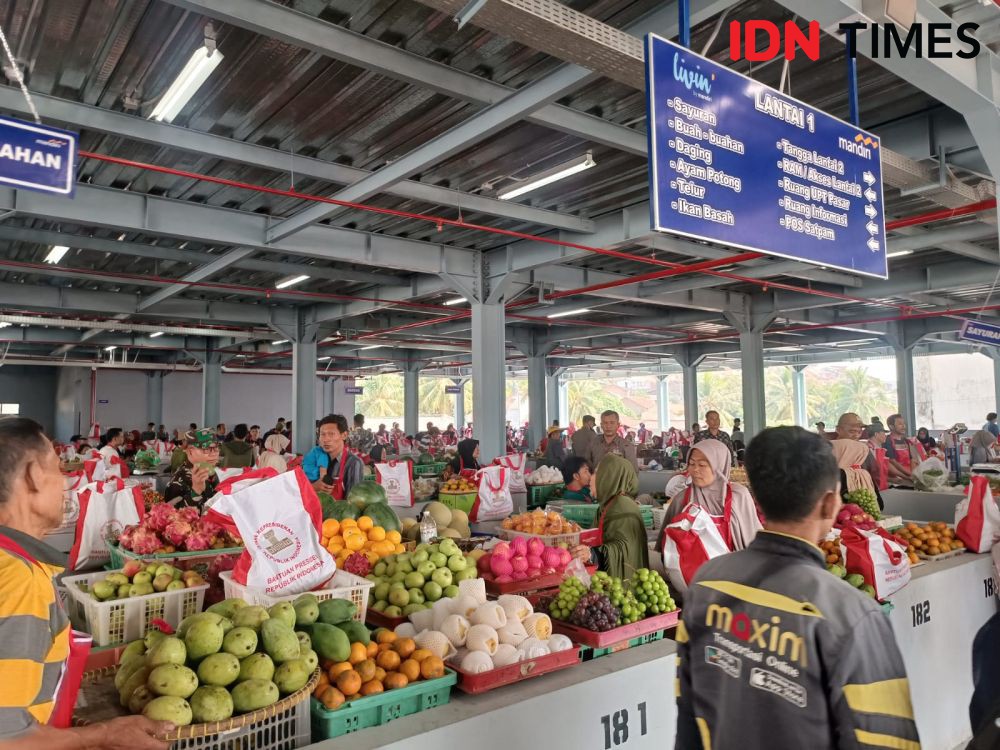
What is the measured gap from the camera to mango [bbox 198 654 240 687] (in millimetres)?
1967

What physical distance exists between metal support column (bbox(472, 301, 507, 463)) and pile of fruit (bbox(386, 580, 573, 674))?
818 cm

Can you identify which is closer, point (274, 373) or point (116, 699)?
point (116, 699)

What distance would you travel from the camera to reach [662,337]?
72.0 feet

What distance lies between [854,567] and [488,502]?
199 inches

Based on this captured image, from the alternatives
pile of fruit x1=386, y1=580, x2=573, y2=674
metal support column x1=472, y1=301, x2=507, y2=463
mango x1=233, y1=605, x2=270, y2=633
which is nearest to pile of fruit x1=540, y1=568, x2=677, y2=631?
pile of fruit x1=386, y1=580, x2=573, y2=674

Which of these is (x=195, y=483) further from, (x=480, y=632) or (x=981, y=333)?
(x=981, y=333)

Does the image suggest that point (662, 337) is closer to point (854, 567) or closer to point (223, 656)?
point (854, 567)

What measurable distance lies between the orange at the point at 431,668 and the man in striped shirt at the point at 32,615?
0.85 metres

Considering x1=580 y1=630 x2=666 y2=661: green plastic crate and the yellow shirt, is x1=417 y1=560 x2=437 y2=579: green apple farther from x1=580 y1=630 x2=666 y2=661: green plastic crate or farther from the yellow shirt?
the yellow shirt

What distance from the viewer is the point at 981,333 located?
8664mm

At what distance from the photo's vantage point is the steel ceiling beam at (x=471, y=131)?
4.82 m

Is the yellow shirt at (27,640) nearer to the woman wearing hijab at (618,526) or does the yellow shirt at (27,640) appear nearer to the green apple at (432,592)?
the green apple at (432,592)

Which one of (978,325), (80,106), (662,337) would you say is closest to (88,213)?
(80,106)

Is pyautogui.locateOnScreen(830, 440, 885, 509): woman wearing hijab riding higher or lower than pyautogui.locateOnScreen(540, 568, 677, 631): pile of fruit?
higher
